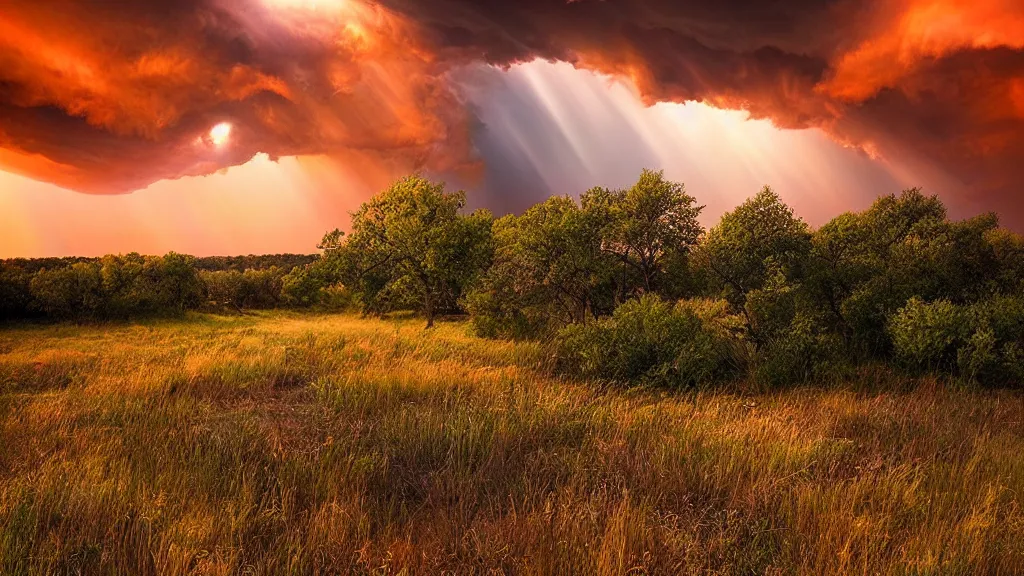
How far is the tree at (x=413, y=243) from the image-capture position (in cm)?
3086

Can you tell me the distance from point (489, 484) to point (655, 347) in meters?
7.97

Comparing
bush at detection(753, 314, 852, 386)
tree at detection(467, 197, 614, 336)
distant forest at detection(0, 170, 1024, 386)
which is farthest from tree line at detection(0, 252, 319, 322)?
bush at detection(753, 314, 852, 386)

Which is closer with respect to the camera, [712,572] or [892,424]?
[712,572]

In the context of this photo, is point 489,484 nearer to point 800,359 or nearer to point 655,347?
point 655,347

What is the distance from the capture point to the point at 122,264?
37062 mm

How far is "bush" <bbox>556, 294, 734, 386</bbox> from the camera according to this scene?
37.6 feet

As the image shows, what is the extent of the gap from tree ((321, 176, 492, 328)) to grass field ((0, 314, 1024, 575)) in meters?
22.1

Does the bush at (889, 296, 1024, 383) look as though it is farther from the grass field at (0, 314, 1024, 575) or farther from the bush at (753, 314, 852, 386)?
the grass field at (0, 314, 1024, 575)

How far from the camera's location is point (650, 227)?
1552 cm

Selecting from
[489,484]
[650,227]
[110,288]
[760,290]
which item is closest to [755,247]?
[760,290]

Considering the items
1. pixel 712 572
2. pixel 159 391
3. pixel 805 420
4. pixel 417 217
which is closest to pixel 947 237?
pixel 805 420

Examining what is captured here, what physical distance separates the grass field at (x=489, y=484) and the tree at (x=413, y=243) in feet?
72.6

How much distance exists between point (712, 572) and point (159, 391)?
32.1 ft

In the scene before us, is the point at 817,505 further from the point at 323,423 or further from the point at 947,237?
the point at 947,237
